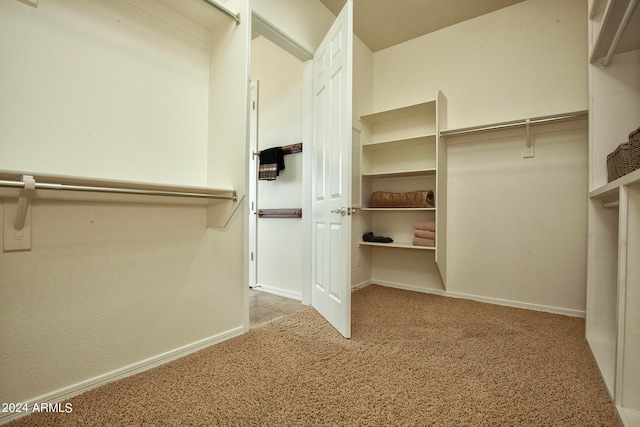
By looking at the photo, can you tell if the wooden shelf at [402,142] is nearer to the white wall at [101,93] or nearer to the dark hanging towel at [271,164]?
the dark hanging towel at [271,164]

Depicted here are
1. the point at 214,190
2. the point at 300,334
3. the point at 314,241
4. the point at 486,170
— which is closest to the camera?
the point at 214,190

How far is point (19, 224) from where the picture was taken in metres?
1.14

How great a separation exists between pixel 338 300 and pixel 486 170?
1937 mm

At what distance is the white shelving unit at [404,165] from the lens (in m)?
2.84

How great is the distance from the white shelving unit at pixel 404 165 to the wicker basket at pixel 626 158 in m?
1.24

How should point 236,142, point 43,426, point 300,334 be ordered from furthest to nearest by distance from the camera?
point 300,334, point 236,142, point 43,426

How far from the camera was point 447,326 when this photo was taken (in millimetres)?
2150

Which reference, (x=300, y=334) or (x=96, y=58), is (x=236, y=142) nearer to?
(x=96, y=58)

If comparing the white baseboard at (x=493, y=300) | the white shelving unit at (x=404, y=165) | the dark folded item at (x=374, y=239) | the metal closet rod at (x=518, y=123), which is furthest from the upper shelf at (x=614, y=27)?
the dark folded item at (x=374, y=239)

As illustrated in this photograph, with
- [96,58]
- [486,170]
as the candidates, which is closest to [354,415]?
[96,58]

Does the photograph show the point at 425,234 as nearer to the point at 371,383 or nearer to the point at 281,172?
the point at 281,172

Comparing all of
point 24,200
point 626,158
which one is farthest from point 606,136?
point 24,200

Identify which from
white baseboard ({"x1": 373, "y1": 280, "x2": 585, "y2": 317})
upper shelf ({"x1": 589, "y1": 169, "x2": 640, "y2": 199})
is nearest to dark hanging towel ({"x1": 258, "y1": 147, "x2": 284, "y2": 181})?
white baseboard ({"x1": 373, "y1": 280, "x2": 585, "y2": 317})

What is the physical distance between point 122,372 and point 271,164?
6.66ft
